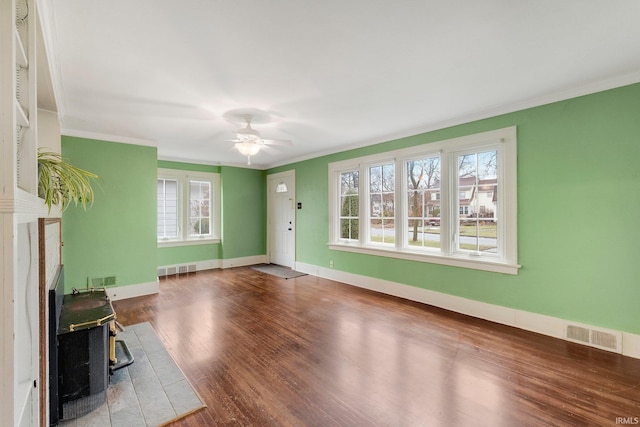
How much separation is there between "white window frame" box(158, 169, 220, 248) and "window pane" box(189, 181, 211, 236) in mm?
71

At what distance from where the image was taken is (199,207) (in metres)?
6.38

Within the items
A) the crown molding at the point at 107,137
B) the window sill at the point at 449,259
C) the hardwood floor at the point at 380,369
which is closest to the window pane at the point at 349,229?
the window sill at the point at 449,259

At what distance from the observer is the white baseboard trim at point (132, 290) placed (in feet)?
14.2

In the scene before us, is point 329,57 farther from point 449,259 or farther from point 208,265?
point 208,265

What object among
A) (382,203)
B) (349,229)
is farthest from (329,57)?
(349,229)

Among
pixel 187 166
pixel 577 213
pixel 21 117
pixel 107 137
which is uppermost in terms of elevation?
pixel 107 137

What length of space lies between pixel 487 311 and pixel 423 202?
5.23 ft

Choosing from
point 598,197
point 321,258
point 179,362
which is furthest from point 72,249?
point 598,197

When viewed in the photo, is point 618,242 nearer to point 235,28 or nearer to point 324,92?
point 324,92

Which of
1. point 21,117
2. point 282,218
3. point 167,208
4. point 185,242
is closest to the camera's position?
point 21,117

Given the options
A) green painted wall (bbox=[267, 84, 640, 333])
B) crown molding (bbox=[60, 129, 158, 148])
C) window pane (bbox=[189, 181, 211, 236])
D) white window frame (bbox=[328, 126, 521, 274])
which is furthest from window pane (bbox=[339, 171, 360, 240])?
crown molding (bbox=[60, 129, 158, 148])

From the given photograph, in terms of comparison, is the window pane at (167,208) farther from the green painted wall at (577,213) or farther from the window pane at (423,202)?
the green painted wall at (577,213)

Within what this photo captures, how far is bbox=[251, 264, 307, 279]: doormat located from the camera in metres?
5.79

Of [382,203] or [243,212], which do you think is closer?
[382,203]
